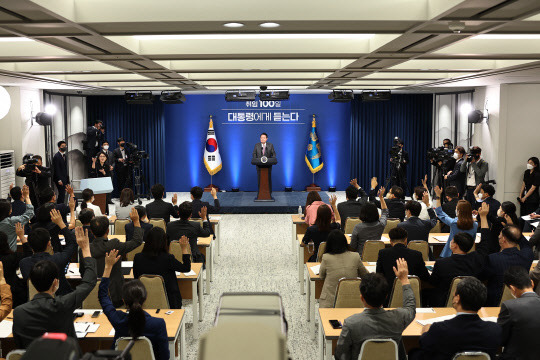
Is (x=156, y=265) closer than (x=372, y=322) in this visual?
No

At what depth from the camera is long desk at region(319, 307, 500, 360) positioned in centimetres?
395

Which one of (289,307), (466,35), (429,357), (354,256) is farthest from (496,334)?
(289,307)

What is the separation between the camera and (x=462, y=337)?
132 inches

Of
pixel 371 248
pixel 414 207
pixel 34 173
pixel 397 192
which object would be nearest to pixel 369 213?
pixel 371 248

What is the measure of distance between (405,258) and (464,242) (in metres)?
0.53

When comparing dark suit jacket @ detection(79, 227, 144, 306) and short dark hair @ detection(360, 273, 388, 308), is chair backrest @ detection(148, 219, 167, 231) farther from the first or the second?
short dark hair @ detection(360, 273, 388, 308)

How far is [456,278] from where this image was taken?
15.1ft

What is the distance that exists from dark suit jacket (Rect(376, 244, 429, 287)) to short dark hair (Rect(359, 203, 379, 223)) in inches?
50.4

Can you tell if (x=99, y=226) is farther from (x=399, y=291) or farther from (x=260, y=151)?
(x=260, y=151)

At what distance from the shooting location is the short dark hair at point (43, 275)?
342cm

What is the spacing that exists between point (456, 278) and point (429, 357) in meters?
1.28

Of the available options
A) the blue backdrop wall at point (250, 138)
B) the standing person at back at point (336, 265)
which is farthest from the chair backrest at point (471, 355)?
the blue backdrop wall at point (250, 138)

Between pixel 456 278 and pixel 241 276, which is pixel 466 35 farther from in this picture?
pixel 241 276

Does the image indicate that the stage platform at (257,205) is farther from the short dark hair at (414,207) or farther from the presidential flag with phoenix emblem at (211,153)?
the short dark hair at (414,207)
